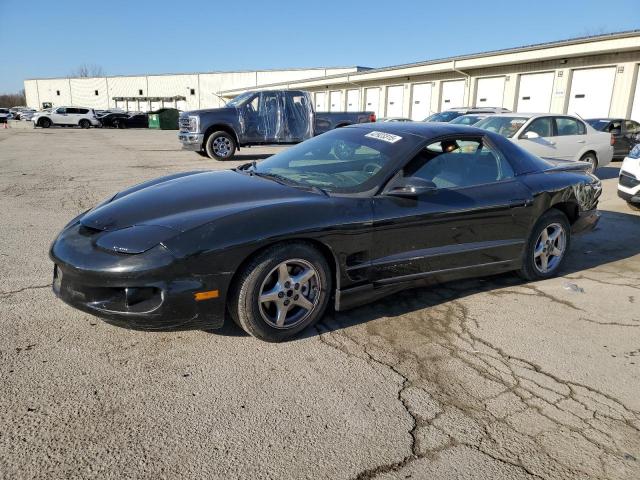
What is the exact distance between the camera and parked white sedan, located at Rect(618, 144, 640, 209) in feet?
23.6

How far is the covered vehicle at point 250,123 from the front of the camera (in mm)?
13375

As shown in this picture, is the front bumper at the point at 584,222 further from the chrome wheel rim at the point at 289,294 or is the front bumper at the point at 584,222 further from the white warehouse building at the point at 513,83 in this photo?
the white warehouse building at the point at 513,83

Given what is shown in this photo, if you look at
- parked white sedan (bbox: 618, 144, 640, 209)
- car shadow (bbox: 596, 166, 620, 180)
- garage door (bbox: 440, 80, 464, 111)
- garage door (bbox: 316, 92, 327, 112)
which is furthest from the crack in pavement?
garage door (bbox: 316, 92, 327, 112)

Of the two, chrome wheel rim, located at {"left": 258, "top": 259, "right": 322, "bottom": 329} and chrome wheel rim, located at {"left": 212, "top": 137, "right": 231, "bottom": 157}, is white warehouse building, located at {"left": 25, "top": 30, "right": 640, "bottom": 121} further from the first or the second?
chrome wheel rim, located at {"left": 258, "top": 259, "right": 322, "bottom": 329}

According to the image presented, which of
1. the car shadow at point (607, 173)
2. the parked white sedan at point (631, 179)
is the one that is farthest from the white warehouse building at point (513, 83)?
the parked white sedan at point (631, 179)

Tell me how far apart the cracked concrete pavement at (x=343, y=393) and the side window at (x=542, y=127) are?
6.63m

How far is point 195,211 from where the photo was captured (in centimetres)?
305

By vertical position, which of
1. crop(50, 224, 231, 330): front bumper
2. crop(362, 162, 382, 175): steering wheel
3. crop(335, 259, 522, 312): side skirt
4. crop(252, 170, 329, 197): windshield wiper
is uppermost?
crop(362, 162, 382, 175): steering wheel

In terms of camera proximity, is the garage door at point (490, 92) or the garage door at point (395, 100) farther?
the garage door at point (395, 100)

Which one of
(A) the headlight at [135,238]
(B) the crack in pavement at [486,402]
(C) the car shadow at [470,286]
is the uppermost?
(A) the headlight at [135,238]

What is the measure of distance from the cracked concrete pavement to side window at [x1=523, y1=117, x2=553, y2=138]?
6.63m

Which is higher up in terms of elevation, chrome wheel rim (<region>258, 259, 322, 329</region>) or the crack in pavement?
chrome wheel rim (<region>258, 259, 322, 329</region>)

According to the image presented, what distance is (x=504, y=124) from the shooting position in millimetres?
9953

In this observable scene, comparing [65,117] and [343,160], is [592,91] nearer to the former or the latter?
[343,160]
